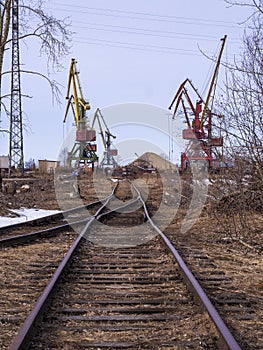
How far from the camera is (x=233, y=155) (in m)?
8.52

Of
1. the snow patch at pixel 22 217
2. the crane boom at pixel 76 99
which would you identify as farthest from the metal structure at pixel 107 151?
the snow patch at pixel 22 217

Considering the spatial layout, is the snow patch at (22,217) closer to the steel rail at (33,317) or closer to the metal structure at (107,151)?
the steel rail at (33,317)

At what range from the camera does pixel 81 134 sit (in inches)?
2297

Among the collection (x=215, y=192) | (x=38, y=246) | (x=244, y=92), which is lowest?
(x=38, y=246)

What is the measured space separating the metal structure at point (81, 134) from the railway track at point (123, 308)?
167 feet


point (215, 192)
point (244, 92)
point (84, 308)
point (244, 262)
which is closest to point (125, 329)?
point (84, 308)

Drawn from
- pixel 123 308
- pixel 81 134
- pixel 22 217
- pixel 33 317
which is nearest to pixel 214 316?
pixel 123 308

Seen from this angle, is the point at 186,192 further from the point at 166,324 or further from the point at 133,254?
the point at 166,324

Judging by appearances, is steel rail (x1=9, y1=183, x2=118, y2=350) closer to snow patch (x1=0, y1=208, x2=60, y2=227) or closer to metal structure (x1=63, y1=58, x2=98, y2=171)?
snow patch (x1=0, y1=208, x2=60, y2=227)

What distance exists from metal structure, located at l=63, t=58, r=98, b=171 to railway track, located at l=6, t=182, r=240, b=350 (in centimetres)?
5080

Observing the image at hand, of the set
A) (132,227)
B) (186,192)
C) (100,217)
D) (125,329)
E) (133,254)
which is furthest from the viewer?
(186,192)

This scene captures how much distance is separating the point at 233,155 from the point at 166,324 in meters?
5.30

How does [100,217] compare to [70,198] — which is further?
[70,198]

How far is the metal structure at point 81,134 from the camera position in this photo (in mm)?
57438
